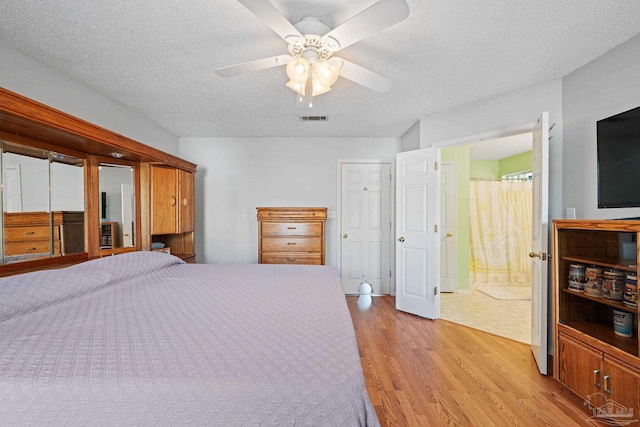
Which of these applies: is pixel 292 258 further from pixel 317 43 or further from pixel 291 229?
pixel 317 43

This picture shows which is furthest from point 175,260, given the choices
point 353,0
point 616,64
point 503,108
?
point 616,64

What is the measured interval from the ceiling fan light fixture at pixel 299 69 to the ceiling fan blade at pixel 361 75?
0.18 m

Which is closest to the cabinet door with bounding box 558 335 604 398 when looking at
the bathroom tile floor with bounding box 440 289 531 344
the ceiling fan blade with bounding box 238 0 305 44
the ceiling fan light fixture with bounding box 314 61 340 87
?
the bathroom tile floor with bounding box 440 289 531 344

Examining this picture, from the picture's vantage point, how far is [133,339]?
106cm

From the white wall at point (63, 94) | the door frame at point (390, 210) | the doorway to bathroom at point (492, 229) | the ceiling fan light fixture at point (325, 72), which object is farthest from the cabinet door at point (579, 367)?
the white wall at point (63, 94)

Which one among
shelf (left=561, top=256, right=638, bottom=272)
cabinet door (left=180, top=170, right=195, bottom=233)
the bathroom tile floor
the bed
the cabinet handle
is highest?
cabinet door (left=180, top=170, right=195, bottom=233)

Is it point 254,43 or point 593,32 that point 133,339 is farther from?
point 593,32

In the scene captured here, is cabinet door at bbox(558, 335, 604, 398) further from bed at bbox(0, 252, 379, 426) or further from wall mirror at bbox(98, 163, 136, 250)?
wall mirror at bbox(98, 163, 136, 250)

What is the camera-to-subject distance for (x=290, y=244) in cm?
392

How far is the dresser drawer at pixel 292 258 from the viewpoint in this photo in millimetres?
3893

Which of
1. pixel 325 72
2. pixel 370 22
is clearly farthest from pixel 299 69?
pixel 370 22

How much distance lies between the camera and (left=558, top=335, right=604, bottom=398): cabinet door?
70.6 inches

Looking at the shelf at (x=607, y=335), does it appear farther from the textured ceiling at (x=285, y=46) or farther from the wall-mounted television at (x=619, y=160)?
the textured ceiling at (x=285, y=46)

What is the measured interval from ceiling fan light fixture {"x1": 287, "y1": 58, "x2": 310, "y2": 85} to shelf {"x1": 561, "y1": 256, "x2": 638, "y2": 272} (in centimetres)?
217
